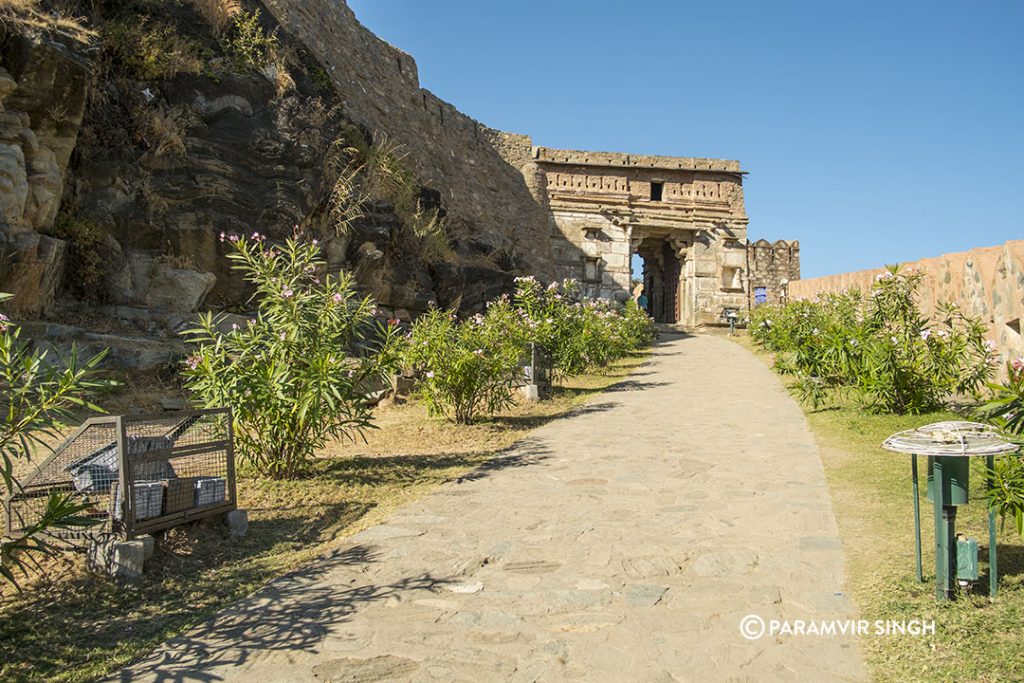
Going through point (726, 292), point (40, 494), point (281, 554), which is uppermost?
point (726, 292)

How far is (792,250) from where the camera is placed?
30.4 meters

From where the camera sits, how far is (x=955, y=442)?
354 centimetres

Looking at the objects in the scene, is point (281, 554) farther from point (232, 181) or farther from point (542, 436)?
point (232, 181)

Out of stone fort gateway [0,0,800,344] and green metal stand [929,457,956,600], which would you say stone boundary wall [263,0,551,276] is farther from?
green metal stand [929,457,956,600]

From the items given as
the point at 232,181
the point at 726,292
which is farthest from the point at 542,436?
the point at 726,292

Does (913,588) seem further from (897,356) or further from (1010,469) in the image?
(897,356)

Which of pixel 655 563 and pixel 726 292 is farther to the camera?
pixel 726 292

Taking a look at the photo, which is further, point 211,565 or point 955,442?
point 211,565

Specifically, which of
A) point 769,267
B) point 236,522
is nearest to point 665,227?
point 769,267

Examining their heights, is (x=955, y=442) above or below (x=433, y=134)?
below

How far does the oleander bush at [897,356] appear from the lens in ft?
27.7

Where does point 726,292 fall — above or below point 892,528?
above

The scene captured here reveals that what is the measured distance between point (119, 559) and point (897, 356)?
839 centimetres

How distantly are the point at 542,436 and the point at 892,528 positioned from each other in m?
4.43
